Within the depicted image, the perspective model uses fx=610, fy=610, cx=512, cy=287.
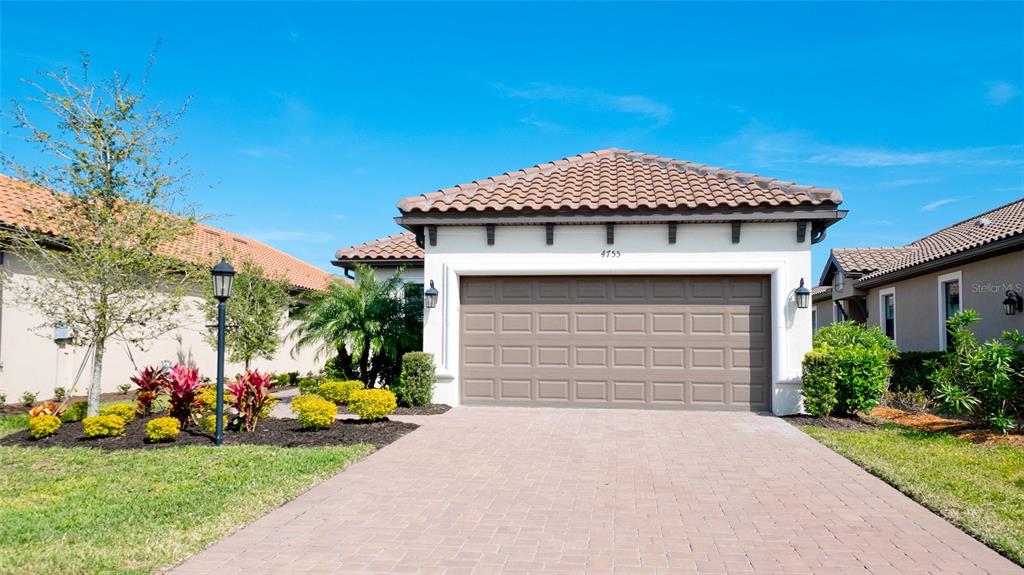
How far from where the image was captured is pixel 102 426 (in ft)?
27.4

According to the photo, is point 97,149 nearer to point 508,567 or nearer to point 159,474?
point 159,474

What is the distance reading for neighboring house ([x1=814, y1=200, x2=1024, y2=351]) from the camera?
12812 millimetres

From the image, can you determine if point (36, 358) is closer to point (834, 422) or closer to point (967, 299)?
point (834, 422)

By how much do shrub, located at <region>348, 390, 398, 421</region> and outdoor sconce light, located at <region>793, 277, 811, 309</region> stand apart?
7.18 meters

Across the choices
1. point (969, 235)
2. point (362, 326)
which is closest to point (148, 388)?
point (362, 326)

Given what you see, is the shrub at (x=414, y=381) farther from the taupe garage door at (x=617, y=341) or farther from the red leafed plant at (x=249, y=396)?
the red leafed plant at (x=249, y=396)

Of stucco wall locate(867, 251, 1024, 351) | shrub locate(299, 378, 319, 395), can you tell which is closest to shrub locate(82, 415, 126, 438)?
shrub locate(299, 378, 319, 395)

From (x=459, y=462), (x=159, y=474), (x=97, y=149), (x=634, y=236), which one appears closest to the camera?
(x=159, y=474)

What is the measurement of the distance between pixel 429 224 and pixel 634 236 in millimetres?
3900

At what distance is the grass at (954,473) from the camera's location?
4.92 meters

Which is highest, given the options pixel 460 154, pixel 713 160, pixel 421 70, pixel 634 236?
pixel 421 70

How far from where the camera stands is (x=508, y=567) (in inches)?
159

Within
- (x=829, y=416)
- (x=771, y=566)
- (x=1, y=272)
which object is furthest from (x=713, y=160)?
(x=1, y=272)

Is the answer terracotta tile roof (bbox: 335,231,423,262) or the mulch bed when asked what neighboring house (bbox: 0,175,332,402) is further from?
terracotta tile roof (bbox: 335,231,423,262)
